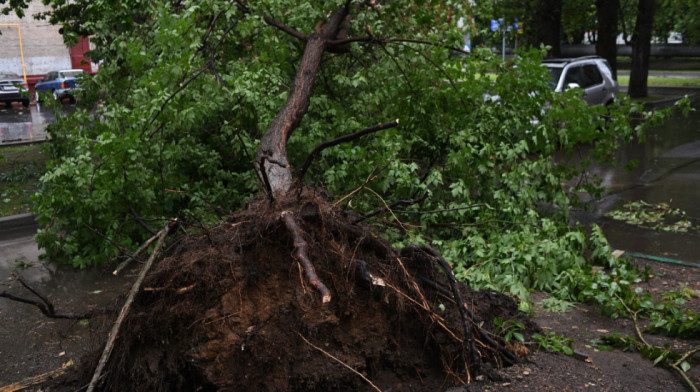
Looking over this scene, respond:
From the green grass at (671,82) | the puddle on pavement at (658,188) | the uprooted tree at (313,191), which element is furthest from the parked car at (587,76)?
the green grass at (671,82)

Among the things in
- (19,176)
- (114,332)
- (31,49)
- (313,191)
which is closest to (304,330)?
(313,191)

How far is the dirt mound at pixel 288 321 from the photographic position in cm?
415

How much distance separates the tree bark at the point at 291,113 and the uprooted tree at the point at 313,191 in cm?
3

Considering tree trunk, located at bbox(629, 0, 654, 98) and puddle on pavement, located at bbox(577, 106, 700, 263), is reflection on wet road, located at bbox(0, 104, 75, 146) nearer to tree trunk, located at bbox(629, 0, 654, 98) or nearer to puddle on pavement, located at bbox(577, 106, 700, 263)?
puddle on pavement, located at bbox(577, 106, 700, 263)

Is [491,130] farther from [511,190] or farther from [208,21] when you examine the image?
[208,21]

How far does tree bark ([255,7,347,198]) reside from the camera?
17.3ft

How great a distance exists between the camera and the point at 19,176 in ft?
41.3

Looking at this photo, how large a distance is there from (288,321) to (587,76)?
14688 mm

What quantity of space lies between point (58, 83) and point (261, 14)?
2633 cm

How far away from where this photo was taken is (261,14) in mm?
7902

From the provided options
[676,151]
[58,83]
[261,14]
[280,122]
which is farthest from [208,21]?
[58,83]

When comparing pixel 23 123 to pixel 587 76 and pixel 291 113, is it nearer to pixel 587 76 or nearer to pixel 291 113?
pixel 587 76

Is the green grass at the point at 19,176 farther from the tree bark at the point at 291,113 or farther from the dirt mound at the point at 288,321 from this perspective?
the dirt mound at the point at 288,321

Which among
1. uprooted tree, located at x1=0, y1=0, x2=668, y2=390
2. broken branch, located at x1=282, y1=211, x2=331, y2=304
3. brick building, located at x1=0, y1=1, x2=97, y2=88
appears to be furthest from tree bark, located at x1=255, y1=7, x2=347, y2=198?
brick building, located at x1=0, y1=1, x2=97, y2=88
